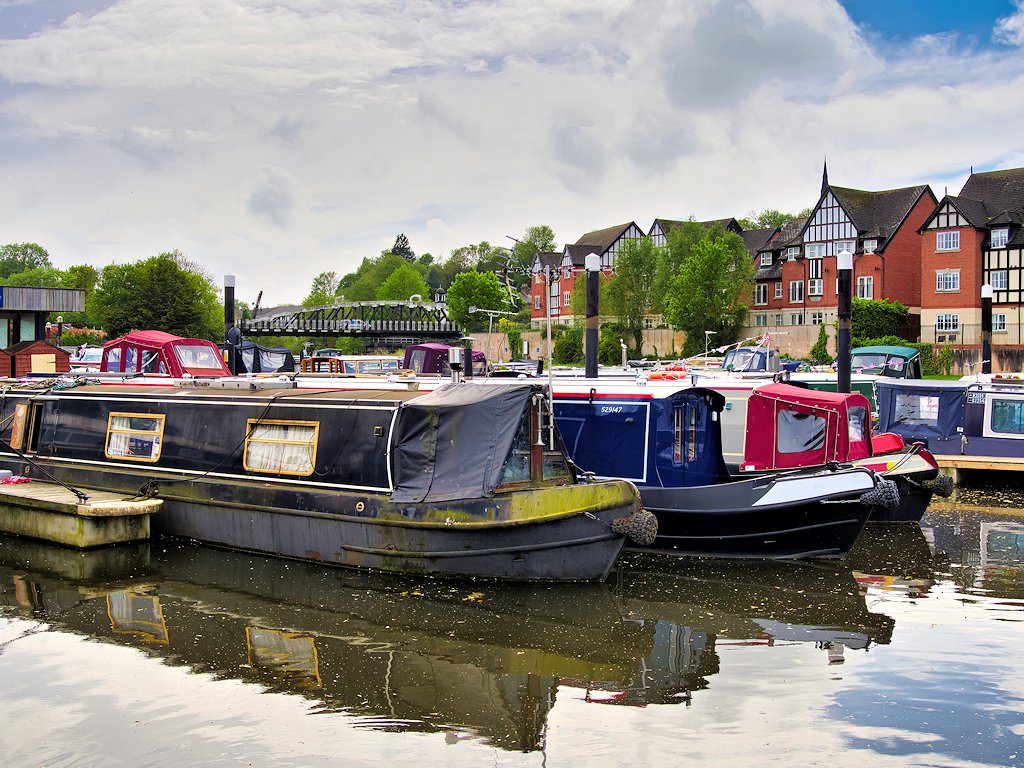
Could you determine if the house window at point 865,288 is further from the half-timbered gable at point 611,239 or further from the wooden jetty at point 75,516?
the wooden jetty at point 75,516

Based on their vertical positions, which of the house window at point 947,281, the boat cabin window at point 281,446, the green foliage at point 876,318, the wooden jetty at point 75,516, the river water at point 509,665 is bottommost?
the river water at point 509,665

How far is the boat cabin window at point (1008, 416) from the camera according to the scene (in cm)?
1953

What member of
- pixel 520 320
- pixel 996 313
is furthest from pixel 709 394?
pixel 520 320

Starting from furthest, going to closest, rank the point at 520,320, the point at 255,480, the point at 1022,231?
1. the point at 520,320
2. the point at 1022,231
3. the point at 255,480

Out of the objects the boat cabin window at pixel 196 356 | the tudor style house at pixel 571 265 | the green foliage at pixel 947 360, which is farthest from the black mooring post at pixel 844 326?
the tudor style house at pixel 571 265

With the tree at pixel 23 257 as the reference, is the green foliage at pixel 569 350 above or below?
below

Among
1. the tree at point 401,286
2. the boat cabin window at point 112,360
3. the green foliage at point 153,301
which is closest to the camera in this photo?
the boat cabin window at point 112,360

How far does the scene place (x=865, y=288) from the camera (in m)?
56.9

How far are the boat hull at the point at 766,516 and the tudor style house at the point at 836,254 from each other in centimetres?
4435

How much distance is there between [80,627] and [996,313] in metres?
51.9

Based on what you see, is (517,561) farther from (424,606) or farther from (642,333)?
(642,333)

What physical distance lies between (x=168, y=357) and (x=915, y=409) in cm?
1728

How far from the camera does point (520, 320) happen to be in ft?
309

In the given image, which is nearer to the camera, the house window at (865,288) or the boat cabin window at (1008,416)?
the boat cabin window at (1008,416)
